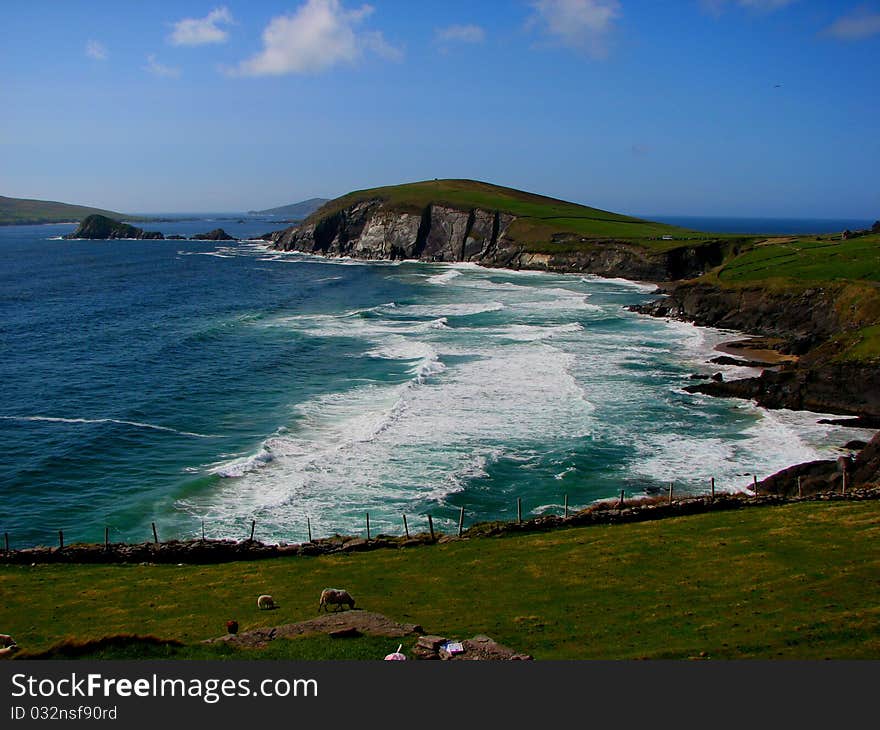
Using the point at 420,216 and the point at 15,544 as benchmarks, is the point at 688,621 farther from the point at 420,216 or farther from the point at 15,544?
the point at 420,216

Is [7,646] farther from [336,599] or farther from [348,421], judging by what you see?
[348,421]

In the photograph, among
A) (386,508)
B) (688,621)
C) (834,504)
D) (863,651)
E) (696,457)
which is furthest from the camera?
(696,457)

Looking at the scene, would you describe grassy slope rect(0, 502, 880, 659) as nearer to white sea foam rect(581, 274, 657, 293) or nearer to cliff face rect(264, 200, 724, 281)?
white sea foam rect(581, 274, 657, 293)

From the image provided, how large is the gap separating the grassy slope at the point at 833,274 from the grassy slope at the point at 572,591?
3516 cm

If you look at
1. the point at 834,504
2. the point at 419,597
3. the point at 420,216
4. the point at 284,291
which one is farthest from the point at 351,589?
the point at 420,216

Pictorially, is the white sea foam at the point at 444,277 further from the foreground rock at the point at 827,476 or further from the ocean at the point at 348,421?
the foreground rock at the point at 827,476

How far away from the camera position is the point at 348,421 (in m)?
54.2

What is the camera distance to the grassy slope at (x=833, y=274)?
207 ft

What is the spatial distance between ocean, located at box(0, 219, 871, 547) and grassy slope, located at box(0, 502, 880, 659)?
732cm

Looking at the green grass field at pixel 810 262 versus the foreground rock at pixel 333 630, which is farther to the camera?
the green grass field at pixel 810 262

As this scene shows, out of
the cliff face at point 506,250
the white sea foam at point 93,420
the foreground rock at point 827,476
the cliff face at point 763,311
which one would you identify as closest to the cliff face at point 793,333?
the cliff face at point 763,311

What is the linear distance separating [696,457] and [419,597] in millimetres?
27414

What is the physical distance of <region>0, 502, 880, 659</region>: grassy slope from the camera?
20281 mm

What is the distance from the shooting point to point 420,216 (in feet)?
642
